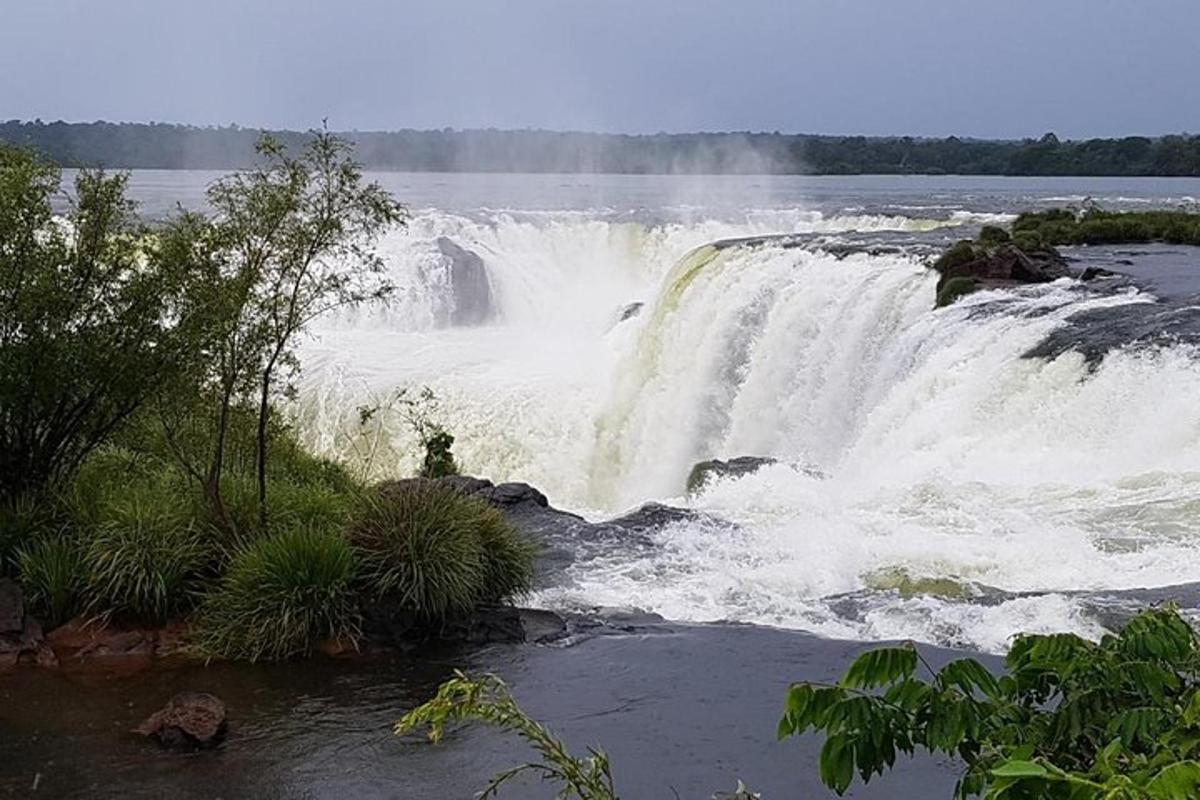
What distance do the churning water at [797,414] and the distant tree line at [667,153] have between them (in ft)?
164

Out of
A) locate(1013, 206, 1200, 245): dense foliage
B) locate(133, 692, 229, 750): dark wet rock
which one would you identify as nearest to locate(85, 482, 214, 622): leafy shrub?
locate(133, 692, 229, 750): dark wet rock

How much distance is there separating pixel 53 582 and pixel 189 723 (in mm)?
2884

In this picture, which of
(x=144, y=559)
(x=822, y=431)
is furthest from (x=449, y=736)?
(x=822, y=431)

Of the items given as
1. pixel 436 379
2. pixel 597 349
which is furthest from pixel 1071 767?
pixel 597 349

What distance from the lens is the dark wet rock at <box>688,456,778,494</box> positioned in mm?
18203

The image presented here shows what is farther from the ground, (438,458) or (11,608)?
(11,608)

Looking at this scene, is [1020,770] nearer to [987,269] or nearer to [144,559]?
[144,559]

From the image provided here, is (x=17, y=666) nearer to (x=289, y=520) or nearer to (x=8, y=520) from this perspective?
(x=8, y=520)

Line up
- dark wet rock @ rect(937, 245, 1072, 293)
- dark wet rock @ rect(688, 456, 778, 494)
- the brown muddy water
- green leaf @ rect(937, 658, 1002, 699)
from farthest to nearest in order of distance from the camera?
1. dark wet rock @ rect(937, 245, 1072, 293)
2. dark wet rock @ rect(688, 456, 778, 494)
3. the brown muddy water
4. green leaf @ rect(937, 658, 1002, 699)

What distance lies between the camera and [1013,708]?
3.17 metres

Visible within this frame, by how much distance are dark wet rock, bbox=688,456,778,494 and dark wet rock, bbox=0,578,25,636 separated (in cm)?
898

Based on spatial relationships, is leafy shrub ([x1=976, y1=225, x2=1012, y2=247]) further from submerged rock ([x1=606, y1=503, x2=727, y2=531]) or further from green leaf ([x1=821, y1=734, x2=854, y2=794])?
green leaf ([x1=821, y1=734, x2=854, y2=794])

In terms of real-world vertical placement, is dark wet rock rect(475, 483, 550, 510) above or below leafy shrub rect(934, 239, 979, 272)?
below

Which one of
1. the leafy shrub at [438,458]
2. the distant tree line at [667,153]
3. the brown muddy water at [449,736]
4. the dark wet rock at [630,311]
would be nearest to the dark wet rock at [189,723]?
the brown muddy water at [449,736]
